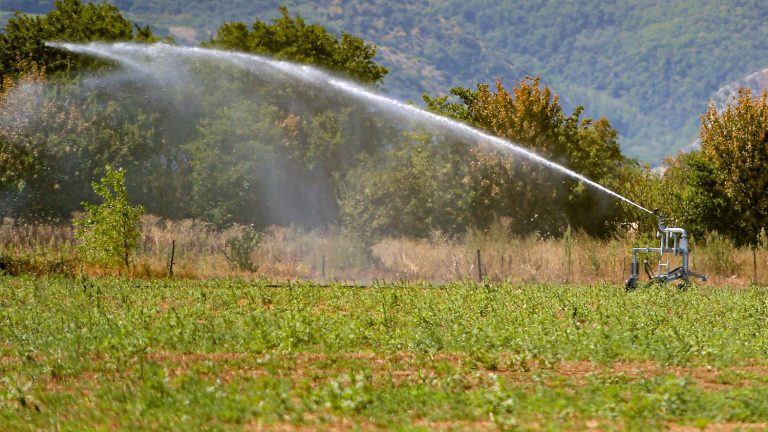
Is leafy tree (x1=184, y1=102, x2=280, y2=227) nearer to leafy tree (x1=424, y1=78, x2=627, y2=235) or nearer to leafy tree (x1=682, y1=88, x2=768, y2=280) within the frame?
leafy tree (x1=424, y1=78, x2=627, y2=235)

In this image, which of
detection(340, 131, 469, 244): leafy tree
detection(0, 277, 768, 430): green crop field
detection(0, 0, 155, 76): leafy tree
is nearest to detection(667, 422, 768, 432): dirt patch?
detection(0, 277, 768, 430): green crop field

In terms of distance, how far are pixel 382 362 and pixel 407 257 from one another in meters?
19.0

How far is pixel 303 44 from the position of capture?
48.5 meters

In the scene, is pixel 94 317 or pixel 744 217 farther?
pixel 744 217

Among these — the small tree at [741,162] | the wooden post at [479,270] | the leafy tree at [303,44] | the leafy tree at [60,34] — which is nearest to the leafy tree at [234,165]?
the leafy tree at [303,44]

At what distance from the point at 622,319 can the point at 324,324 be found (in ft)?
14.5

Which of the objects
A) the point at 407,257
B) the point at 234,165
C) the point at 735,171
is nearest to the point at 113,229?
the point at 407,257

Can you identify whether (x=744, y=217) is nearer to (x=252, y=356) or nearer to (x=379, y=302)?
(x=379, y=302)

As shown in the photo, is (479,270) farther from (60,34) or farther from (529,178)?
(60,34)

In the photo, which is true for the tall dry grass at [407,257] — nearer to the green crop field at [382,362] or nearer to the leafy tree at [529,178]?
the leafy tree at [529,178]

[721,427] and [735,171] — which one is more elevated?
[735,171]

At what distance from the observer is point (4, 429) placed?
9.84 meters

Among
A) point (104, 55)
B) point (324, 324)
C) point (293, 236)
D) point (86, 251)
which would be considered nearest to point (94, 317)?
point (324, 324)

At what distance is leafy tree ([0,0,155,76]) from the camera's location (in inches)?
1761
